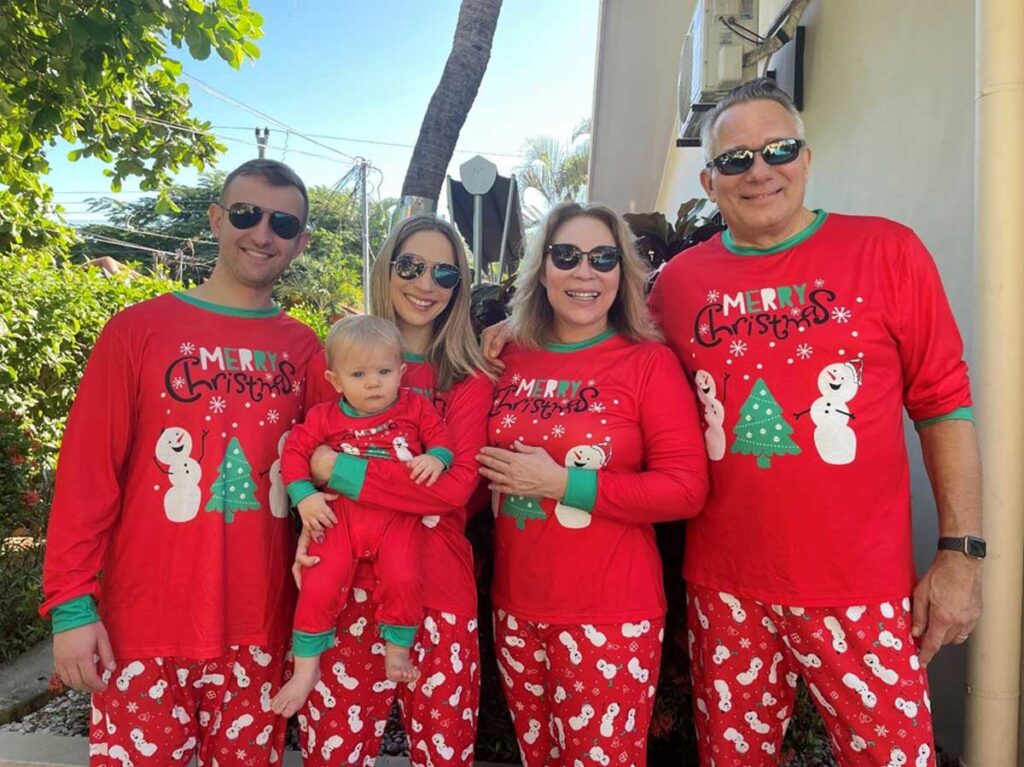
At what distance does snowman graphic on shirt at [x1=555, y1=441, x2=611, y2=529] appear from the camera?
6.59ft

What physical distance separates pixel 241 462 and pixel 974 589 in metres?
2.15

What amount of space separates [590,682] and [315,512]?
0.95 m

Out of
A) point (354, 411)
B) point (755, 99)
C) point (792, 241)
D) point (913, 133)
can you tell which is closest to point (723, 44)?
point (913, 133)

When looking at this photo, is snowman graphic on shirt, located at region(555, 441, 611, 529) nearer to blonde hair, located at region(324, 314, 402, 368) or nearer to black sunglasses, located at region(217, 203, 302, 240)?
blonde hair, located at region(324, 314, 402, 368)

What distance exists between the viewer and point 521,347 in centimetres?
234

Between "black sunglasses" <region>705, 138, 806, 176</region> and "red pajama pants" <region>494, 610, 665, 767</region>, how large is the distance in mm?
1379

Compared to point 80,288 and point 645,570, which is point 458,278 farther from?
point 80,288

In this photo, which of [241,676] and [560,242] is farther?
[560,242]

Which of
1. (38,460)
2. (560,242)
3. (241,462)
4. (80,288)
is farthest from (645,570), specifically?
(80,288)

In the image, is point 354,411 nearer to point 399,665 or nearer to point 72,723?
point 399,665

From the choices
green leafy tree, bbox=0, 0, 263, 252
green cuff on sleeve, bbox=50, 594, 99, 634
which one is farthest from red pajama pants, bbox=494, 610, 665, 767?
green leafy tree, bbox=0, 0, 263, 252

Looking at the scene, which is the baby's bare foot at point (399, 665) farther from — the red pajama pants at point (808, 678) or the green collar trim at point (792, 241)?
the green collar trim at point (792, 241)

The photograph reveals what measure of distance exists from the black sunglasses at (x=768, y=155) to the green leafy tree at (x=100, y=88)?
2812 millimetres

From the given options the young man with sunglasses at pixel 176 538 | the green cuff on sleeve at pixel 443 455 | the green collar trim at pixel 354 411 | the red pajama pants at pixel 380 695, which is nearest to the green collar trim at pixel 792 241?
the green cuff on sleeve at pixel 443 455
